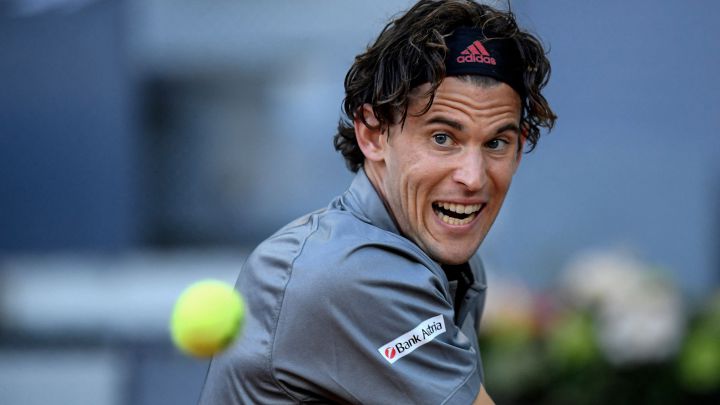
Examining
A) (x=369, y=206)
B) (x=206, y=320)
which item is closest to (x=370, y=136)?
(x=369, y=206)

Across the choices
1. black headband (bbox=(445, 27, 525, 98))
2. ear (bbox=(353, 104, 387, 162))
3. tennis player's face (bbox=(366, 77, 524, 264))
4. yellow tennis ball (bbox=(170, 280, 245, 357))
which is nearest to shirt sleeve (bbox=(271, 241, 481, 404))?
yellow tennis ball (bbox=(170, 280, 245, 357))

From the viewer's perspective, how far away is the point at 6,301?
760 centimetres

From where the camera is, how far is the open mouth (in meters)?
2.65

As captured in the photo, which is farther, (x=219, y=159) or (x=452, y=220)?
(x=219, y=159)

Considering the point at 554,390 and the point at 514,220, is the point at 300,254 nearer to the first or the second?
the point at 554,390

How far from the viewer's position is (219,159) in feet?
24.7

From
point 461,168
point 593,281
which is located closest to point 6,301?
point 593,281

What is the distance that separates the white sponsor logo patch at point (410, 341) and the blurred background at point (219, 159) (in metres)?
3.86

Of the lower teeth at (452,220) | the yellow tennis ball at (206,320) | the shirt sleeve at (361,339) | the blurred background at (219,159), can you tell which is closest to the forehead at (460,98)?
the lower teeth at (452,220)

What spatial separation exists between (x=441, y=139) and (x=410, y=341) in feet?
1.63

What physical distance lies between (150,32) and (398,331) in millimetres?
5400

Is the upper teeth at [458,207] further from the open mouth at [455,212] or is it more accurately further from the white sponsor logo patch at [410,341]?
the white sponsor logo patch at [410,341]

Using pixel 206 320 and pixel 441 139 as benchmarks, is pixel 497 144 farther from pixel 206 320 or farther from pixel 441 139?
pixel 206 320

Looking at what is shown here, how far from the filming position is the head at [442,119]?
258cm
